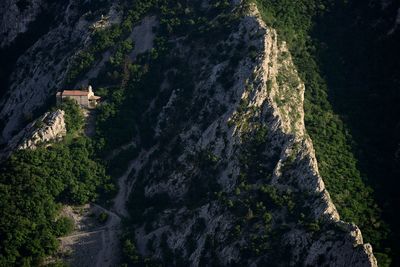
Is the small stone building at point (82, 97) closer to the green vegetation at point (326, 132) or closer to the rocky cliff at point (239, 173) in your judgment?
the rocky cliff at point (239, 173)

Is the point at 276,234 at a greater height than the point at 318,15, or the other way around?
the point at 318,15

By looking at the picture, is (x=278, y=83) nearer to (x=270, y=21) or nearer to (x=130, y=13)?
(x=270, y=21)

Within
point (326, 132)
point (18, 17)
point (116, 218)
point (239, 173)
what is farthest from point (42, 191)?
point (18, 17)

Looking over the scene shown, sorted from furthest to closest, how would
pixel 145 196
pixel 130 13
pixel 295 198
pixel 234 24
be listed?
pixel 130 13, pixel 234 24, pixel 145 196, pixel 295 198

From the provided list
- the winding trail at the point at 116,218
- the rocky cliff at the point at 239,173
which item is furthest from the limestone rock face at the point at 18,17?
the winding trail at the point at 116,218

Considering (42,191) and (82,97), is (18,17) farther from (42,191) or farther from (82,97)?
(42,191)

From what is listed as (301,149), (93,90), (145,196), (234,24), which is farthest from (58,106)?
(301,149)
